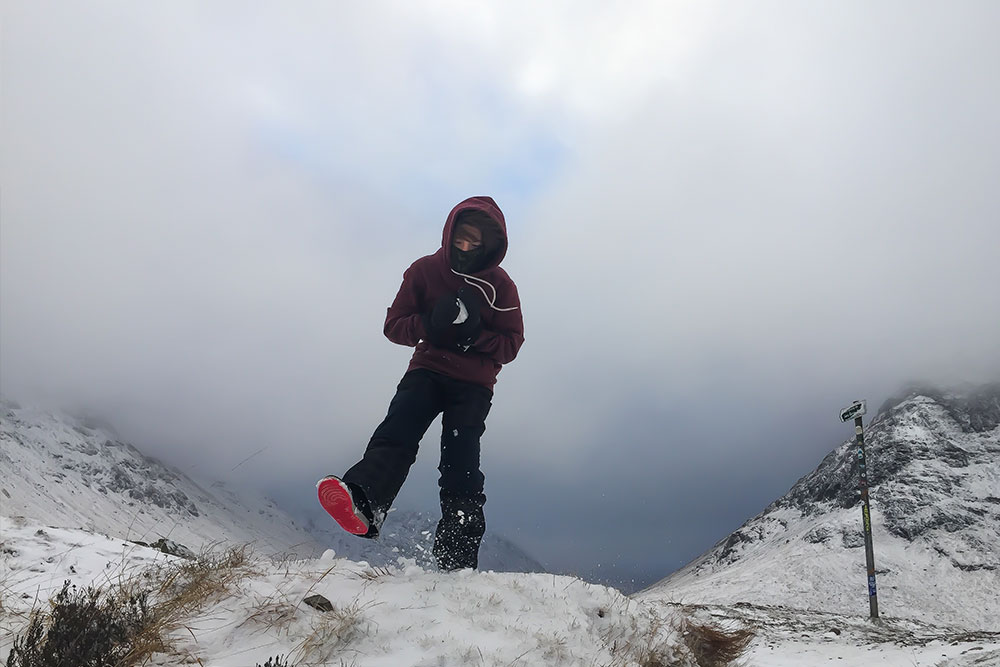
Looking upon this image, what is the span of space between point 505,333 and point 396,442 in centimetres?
117

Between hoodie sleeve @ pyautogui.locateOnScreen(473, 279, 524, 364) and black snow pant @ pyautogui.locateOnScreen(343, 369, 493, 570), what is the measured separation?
280 mm

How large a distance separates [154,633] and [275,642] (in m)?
0.49

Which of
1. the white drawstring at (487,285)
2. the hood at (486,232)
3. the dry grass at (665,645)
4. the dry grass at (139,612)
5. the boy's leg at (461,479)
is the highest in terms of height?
the hood at (486,232)

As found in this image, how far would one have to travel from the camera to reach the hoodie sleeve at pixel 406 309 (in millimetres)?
4250

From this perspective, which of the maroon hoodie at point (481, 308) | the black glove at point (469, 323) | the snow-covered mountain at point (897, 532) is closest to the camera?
the black glove at point (469, 323)

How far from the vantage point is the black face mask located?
14.2 ft

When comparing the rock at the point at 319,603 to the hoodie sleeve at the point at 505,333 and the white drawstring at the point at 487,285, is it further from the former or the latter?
the white drawstring at the point at 487,285

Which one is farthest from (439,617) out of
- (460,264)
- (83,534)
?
(83,534)

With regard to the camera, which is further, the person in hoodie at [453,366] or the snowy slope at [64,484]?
the snowy slope at [64,484]

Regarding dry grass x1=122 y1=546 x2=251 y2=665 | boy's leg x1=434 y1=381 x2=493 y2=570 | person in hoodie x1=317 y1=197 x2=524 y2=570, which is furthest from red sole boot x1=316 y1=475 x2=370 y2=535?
boy's leg x1=434 y1=381 x2=493 y2=570

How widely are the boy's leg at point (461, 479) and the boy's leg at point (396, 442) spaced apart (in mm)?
174

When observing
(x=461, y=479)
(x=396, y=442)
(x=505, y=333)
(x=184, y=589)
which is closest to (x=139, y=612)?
(x=184, y=589)

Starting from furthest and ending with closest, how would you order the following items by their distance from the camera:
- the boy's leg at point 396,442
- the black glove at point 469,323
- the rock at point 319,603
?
the black glove at point 469,323
the boy's leg at point 396,442
the rock at point 319,603

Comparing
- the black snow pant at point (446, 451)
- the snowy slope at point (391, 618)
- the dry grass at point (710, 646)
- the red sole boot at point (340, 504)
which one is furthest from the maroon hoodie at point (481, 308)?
the dry grass at point (710, 646)
